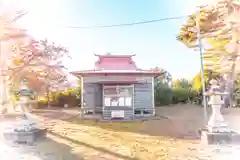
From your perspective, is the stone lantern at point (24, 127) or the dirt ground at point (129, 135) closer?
the dirt ground at point (129, 135)

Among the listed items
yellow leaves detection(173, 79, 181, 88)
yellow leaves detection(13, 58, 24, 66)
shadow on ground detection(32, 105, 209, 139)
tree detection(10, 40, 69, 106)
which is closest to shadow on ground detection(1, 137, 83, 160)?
shadow on ground detection(32, 105, 209, 139)

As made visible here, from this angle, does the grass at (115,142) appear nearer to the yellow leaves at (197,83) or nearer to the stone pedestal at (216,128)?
the stone pedestal at (216,128)

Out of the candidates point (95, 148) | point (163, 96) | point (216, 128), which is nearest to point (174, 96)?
point (163, 96)

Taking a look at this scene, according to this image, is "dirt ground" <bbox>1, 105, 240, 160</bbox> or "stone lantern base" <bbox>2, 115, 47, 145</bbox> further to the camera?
"stone lantern base" <bbox>2, 115, 47, 145</bbox>

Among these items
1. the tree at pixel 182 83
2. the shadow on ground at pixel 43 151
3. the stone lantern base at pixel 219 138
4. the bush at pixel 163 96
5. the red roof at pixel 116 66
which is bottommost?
the shadow on ground at pixel 43 151

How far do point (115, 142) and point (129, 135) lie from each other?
0.21ft

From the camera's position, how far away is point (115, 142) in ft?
3.67

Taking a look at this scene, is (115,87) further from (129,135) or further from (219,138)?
(219,138)

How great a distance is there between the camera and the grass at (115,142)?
3.47 feet

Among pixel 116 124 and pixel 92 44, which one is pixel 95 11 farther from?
pixel 116 124

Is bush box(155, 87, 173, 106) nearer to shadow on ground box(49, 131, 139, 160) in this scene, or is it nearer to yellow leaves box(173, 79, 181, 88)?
yellow leaves box(173, 79, 181, 88)

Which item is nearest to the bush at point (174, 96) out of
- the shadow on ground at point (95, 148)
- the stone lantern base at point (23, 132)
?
the shadow on ground at point (95, 148)

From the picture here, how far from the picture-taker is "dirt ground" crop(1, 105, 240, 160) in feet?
3.50

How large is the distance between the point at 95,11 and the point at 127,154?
23.7 inches
